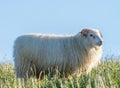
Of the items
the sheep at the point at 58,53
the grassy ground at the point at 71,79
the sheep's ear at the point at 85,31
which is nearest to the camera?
the grassy ground at the point at 71,79

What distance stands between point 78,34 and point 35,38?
1.17m

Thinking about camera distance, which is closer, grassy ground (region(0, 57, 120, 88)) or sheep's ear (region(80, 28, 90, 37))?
grassy ground (region(0, 57, 120, 88))

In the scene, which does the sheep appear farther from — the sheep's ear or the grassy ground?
the grassy ground

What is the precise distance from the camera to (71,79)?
30.0 feet

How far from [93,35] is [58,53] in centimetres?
102

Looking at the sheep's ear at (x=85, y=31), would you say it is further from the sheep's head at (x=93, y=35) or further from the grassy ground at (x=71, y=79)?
the grassy ground at (x=71, y=79)

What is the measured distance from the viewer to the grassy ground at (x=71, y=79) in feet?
25.6

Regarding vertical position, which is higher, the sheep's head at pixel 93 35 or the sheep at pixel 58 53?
the sheep's head at pixel 93 35

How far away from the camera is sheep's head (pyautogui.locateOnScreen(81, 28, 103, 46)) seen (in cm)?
1137

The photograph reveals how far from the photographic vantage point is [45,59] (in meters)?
11.3

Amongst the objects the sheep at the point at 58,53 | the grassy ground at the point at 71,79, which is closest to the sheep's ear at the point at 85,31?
the sheep at the point at 58,53

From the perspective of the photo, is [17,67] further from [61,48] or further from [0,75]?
[61,48]

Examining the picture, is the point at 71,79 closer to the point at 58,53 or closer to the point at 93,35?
the point at 58,53

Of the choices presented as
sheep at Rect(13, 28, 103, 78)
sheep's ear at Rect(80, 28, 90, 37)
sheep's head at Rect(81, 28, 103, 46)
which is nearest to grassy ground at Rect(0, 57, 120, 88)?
sheep at Rect(13, 28, 103, 78)
